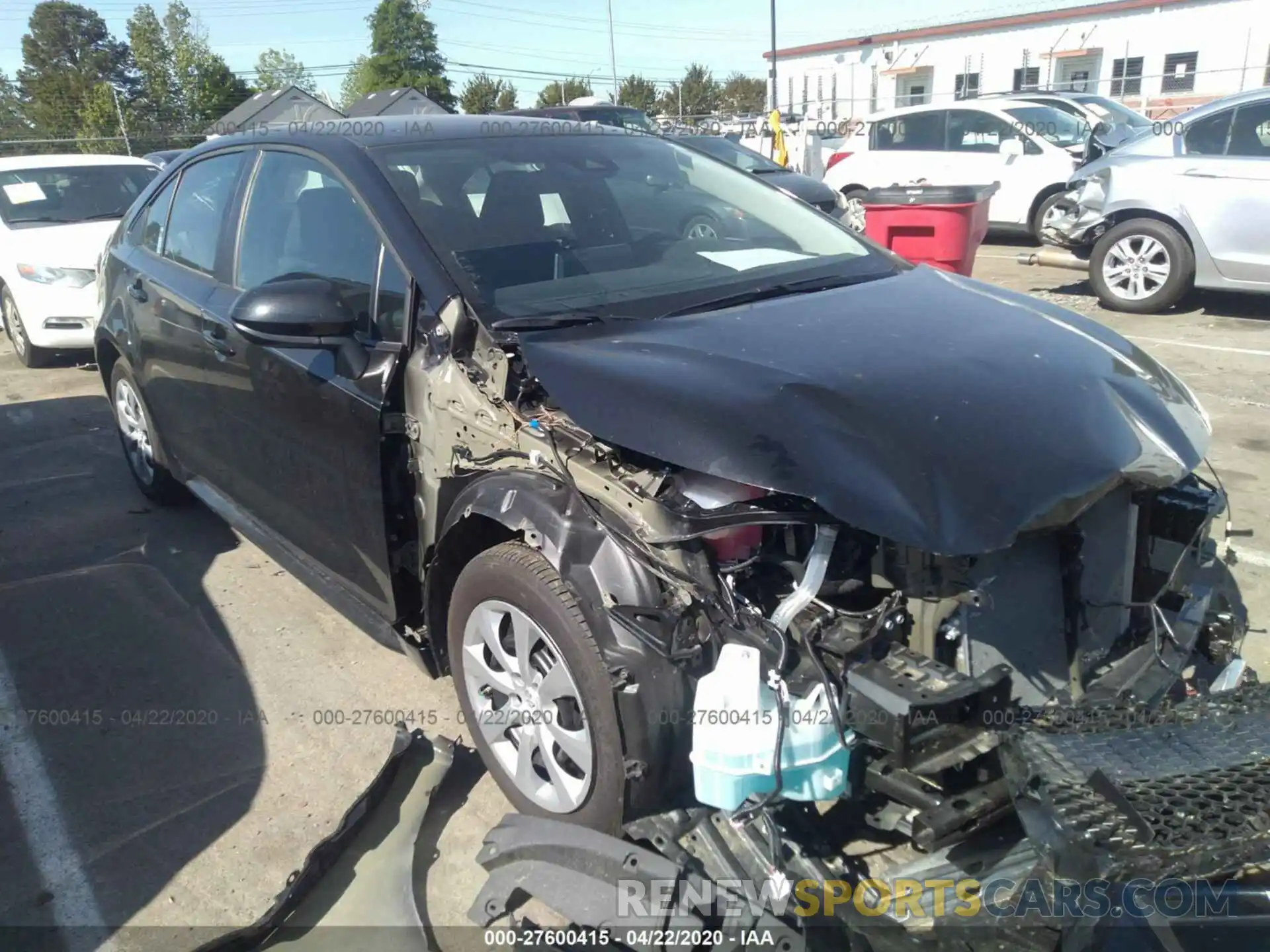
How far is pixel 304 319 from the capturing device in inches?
110

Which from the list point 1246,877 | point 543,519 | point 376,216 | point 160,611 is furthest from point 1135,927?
point 160,611

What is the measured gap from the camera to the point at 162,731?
3.34 meters

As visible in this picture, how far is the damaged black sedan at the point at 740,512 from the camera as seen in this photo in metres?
1.97

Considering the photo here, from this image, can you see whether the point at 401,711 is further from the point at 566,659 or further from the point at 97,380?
the point at 97,380

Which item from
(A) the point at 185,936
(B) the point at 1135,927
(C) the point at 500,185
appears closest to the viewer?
(B) the point at 1135,927

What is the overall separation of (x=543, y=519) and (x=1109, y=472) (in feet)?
4.19

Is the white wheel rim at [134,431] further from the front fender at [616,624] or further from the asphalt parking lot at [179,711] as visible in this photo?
the front fender at [616,624]

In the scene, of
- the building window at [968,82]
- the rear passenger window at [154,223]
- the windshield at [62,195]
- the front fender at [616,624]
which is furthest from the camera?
the building window at [968,82]

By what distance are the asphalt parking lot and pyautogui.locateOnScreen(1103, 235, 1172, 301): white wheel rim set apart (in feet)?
9.23

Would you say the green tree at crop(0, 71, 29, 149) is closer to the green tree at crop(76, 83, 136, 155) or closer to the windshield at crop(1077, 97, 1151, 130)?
the green tree at crop(76, 83, 136, 155)

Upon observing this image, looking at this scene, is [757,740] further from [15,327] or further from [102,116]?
[102,116]

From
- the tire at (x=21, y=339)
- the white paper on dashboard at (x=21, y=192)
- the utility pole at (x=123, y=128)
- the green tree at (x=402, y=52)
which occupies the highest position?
the green tree at (x=402, y=52)

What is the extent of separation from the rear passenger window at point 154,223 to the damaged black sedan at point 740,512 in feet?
3.95

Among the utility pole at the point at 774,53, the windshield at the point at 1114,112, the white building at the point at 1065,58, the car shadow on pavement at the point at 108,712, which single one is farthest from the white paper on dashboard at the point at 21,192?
the white building at the point at 1065,58
